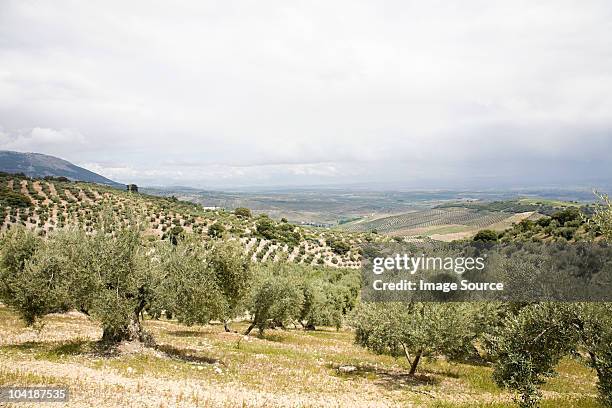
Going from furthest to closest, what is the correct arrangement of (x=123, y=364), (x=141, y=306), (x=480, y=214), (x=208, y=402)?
(x=480, y=214)
(x=141, y=306)
(x=123, y=364)
(x=208, y=402)

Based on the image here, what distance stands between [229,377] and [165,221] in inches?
3567

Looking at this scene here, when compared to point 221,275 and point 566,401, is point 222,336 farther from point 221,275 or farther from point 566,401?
point 566,401

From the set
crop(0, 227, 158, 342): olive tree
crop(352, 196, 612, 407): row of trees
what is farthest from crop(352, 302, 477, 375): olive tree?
crop(0, 227, 158, 342): olive tree

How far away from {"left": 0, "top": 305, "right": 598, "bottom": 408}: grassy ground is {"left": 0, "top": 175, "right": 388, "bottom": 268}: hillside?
55618 mm

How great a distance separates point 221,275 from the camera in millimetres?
28281

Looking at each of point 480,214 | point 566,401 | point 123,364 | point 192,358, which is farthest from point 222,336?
point 480,214

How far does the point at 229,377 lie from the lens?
23.9 m

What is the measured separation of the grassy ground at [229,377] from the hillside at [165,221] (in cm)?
5562

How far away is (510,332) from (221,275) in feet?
64.1

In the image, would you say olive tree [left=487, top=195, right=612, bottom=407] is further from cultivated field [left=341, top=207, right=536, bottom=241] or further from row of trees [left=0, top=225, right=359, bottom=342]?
cultivated field [left=341, top=207, right=536, bottom=241]

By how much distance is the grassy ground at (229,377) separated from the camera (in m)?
18.1

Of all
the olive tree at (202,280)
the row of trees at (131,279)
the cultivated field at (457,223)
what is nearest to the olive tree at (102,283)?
the row of trees at (131,279)

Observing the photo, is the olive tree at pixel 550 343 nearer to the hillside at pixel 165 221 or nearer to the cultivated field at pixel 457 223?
the hillside at pixel 165 221

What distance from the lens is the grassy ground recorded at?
59.3 feet
